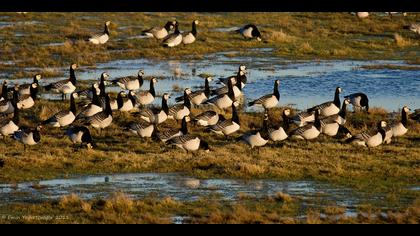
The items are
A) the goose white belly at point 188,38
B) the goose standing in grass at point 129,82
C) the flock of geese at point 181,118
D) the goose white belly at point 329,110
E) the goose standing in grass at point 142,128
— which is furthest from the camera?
the goose white belly at point 188,38

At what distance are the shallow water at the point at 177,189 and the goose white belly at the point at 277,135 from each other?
3.23 meters

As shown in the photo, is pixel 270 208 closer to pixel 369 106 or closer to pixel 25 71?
pixel 369 106

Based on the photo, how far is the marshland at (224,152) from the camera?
17.6m

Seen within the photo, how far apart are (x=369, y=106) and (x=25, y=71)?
1490 centimetres

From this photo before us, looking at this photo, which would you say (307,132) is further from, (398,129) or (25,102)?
(25,102)

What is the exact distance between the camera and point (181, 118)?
87.9ft

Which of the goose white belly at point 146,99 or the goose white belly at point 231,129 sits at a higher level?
the goose white belly at point 231,129

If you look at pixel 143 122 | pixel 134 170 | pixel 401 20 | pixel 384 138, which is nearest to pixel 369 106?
pixel 384 138

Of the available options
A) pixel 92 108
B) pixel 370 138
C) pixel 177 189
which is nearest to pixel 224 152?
pixel 370 138

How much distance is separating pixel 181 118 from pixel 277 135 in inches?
164

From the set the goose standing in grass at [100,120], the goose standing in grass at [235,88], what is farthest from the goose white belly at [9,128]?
the goose standing in grass at [235,88]

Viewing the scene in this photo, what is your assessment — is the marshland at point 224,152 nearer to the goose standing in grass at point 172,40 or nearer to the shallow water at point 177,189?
the shallow water at point 177,189

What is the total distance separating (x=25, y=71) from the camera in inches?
1468

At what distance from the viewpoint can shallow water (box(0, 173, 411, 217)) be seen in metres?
18.6
